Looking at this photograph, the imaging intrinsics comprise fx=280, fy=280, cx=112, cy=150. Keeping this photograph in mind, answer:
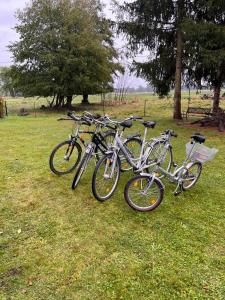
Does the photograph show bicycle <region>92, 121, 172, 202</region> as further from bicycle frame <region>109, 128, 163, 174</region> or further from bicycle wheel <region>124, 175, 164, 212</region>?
bicycle wheel <region>124, 175, 164, 212</region>

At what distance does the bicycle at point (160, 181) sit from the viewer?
3.47 meters

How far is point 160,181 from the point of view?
11.5 feet

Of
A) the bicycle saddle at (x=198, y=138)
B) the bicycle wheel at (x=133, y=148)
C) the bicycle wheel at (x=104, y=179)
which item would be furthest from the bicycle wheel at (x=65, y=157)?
the bicycle saddle at (x=198, y=138)

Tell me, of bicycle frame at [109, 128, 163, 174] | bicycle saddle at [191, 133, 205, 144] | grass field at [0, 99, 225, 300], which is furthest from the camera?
bicycle saddle at [191, 133, 205, 144]

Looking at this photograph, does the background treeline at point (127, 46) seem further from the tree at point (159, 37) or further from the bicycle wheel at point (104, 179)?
the bicycle wheel at point (104, 179)

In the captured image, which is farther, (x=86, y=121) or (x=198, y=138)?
(x=86, y=121)

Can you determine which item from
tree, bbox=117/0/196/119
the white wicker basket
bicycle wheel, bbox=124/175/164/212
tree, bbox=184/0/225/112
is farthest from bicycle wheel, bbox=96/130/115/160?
tree, bbox=117/0/196/119

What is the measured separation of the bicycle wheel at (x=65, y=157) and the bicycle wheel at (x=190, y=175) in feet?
5.73

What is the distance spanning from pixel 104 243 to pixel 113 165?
3.76ft

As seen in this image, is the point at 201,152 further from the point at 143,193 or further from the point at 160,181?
the point at 143,193

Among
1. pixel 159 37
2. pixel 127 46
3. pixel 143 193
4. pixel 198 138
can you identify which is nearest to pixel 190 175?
pixel 198 138

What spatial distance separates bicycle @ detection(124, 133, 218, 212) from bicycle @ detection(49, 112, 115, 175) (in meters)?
1.04

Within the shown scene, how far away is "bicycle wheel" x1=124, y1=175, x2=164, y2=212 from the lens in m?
3.45

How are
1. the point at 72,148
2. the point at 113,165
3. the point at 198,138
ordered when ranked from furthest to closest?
the point at 72,148 < the point at 198,138 < the point at 113,165
